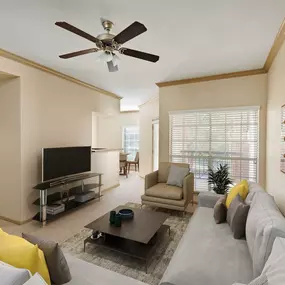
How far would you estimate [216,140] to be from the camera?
4.37 m

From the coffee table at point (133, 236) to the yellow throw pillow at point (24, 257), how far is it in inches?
50.4

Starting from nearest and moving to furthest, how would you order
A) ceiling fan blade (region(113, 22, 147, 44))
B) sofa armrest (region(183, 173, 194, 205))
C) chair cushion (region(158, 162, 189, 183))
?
1. ceiling fan blade (region(113, 22, 147, 44))
2. sofa armrest (region(183, 173, 194, 205))
3. chair cushion (region(158, 162, 189, 183))

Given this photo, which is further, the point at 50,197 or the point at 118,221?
the point at 50,197

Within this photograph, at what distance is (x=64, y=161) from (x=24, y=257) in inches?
118

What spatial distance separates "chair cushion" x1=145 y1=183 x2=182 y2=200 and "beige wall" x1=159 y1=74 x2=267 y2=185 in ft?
3.89

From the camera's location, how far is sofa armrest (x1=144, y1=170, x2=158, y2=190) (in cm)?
383

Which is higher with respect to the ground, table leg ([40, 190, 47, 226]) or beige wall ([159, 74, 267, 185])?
beige wall ([159, 74, 267, 185])

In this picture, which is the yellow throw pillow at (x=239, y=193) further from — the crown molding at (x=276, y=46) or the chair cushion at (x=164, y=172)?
the crown molding at (x=276, y=46)

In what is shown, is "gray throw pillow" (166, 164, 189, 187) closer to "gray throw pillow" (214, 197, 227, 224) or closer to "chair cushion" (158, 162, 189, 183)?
"chair cushion" (158, 162, 189, 183)

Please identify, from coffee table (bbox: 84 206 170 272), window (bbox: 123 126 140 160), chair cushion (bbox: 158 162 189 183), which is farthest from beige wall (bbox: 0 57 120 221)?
window (bbox: 123 126 140 160)

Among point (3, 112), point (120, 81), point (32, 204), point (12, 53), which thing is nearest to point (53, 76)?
point (12, 53)

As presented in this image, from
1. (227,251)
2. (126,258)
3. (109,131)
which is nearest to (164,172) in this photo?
(126,258)

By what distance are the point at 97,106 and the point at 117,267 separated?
3894 mm

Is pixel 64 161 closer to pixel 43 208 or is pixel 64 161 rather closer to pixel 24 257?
pixel 43 208
